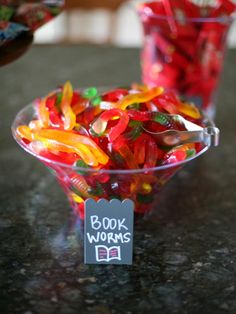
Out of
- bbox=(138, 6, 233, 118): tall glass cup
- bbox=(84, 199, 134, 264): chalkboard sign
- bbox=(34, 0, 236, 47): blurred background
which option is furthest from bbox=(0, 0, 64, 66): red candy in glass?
bbox=(34, 0, 236, 47): blurred background

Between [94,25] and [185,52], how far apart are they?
1575mm

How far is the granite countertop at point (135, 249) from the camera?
77 cm

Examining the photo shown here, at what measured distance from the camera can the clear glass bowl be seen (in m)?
0.82

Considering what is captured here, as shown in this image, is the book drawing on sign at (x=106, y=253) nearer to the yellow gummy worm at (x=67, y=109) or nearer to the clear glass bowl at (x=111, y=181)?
the clear glass bowl at (x=111, y=181)

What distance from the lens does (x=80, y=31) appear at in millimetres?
2871

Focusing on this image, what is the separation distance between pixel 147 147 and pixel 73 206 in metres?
0.19

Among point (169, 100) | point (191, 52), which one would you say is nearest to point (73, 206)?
point (169, 100)

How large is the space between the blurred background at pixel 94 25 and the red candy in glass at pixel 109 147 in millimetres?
1398

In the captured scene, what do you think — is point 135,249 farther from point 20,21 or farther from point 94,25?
point 94,25

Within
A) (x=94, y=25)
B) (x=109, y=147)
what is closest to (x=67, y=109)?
(x=109, y=147)

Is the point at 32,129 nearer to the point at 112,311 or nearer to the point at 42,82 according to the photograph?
the point at 112,311

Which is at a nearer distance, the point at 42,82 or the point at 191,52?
the point at 191,52

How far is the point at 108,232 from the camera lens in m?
0.82

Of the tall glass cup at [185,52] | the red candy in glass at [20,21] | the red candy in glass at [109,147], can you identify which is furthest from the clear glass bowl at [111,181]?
the tall glass cup at [185,52]
